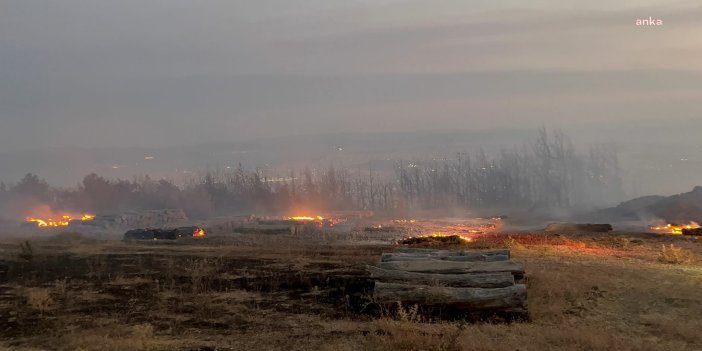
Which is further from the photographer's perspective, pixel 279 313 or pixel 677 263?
pixel 677 263

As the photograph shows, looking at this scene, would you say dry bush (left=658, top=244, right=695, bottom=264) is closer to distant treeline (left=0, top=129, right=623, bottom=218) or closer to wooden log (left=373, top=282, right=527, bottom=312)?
wooden log (left=373, top=282, right=527, bottom=312)

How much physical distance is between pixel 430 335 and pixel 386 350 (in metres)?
0.95

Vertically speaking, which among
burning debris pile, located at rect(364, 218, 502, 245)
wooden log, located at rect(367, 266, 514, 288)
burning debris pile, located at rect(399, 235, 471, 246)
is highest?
wooden log, located at rect(367, 266, 514, 288)

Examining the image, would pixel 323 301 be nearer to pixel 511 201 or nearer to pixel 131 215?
pixel 131 215

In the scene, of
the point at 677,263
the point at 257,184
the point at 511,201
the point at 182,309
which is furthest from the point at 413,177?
the point at 182,309

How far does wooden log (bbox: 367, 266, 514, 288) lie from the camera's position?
12.4 metres

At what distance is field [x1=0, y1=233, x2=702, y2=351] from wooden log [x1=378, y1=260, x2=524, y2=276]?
0.87m

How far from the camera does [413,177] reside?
12638 centimetres

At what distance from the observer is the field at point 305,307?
9797mm

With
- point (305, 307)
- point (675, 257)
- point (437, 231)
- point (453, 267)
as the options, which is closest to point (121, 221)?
point (437, 231)

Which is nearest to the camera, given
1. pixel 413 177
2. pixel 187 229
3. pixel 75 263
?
pixel 75 263

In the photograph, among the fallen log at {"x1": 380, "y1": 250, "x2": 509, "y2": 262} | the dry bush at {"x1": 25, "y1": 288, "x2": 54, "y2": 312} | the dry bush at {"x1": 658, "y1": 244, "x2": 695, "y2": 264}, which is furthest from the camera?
the dry bush at {"x1": 658, "y1": 244, "x2": 695, "y2": 264}

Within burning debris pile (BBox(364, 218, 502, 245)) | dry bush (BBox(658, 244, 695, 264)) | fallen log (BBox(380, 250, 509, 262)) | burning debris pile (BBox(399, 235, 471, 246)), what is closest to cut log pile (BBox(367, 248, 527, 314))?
fallen log (BBox(380, 250, 509, 262))

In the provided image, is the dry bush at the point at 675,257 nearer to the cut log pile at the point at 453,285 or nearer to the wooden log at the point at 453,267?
the cut log pile at the point at 453,285
